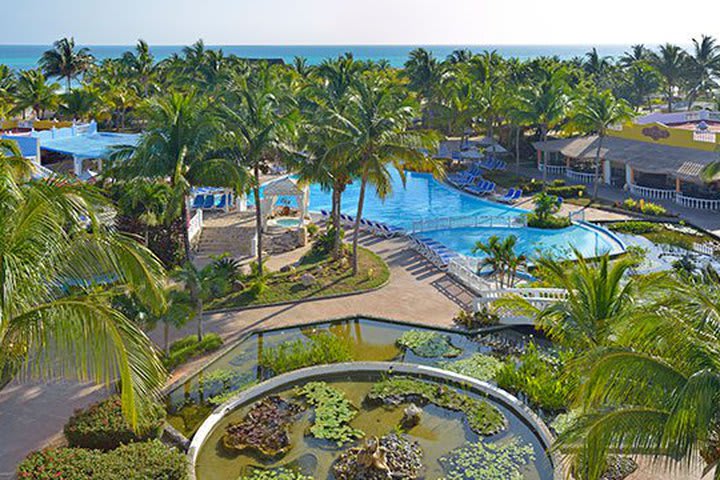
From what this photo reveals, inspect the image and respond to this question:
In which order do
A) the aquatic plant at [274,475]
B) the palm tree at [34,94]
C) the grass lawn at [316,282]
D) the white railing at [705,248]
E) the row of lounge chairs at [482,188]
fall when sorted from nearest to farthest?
the aquatic plant at [274,475]
the grass lawn at [316,282]
the white railing at [705,248]
the row of lounge chairs at [482,188]
the palm tree at [34,94]

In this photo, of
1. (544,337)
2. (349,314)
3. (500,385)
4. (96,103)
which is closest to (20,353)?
(500,385)

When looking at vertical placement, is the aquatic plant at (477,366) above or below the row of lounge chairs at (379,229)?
below

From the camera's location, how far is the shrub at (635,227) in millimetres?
33062

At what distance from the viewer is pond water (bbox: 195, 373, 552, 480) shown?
13.9 m

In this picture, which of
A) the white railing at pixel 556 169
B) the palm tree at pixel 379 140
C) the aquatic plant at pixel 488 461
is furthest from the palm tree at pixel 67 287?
the white railing at pixel 556 169

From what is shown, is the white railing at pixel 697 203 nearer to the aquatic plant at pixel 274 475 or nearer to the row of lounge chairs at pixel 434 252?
the row of lounge chairs at pixel 434 252

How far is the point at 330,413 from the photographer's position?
52.2 ft

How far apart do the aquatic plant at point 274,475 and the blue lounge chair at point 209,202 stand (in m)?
23.4

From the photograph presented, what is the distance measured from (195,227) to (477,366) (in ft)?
53.2

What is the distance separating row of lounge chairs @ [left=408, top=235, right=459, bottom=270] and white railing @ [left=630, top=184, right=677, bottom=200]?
55.5ft

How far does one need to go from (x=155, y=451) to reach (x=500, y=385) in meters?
8.73

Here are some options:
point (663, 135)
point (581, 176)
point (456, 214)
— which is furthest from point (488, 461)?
point (581, 176)

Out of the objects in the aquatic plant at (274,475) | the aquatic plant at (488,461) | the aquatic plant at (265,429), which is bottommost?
the aquatic plant at (274,475)

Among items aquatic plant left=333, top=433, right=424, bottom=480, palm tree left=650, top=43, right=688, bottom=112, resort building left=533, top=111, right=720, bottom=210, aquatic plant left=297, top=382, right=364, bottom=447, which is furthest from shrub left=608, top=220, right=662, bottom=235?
palm tree left=650, top=43, right=688, bottom=112
